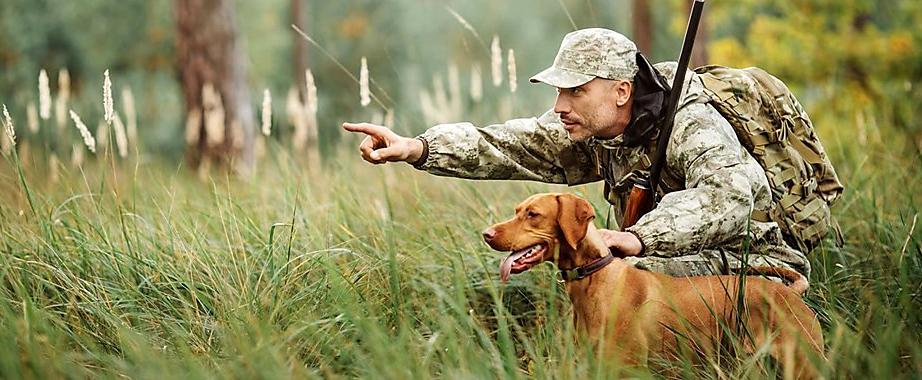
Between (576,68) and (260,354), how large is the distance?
1514 millimetres

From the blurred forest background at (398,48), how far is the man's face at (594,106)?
2.96m

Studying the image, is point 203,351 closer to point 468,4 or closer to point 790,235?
point 790,235

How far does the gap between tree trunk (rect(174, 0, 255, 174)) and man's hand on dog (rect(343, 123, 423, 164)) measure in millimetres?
6132

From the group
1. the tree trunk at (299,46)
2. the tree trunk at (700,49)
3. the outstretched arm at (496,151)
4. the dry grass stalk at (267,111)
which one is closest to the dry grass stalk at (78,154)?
the dry grass stalk at (267,111)

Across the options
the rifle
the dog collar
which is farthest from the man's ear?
the dog collar

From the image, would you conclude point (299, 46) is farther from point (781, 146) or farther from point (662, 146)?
point (662, 146)

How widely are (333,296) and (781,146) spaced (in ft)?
5.87

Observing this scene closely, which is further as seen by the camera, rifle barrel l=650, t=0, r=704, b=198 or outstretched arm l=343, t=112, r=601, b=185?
outstretched arm l=343, t=112, r=601, b=185

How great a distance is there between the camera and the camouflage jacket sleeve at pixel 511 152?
13.1 feet

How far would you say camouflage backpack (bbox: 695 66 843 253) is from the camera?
12.9ft

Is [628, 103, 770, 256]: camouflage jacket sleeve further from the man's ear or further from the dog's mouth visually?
the dog's mouth

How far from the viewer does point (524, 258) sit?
3.40m

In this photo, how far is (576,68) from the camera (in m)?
3.71

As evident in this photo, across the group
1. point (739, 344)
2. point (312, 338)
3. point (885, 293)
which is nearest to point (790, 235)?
point (885, 293)
